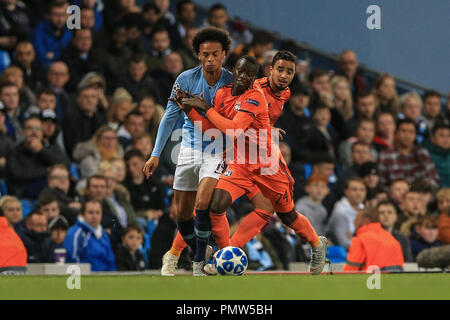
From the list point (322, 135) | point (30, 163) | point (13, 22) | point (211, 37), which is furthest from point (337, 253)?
point (13, 22)

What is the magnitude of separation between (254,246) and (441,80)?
5889 millimetres

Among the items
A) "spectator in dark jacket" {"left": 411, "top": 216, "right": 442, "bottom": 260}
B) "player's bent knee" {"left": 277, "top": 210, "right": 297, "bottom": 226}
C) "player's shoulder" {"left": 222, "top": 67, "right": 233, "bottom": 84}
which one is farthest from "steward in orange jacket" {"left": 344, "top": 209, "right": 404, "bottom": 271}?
"player's shoulder" {"left": 222, "top": 67, "right": 233, "bottom": 84}

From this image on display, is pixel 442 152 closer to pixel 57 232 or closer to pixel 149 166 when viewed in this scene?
pixel 57 232

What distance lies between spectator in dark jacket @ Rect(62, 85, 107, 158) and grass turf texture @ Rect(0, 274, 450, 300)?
529 cm

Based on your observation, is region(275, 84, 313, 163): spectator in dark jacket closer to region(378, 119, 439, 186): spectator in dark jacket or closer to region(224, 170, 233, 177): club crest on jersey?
region(378, 119, 439, 186): spectator in dark jacket

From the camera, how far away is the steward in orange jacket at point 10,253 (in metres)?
8.18

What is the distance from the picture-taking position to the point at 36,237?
9.90 m

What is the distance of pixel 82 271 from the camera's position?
919 cm

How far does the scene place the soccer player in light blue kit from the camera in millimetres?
7562

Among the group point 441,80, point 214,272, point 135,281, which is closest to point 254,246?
point 214,272

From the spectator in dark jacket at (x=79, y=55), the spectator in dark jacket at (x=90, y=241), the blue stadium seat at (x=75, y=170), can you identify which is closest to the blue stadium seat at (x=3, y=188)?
the blue stadium seat at (x=75, y=170)

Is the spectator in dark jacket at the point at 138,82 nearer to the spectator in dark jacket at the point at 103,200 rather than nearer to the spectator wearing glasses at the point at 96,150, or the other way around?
the spectator wearing glasses at the point at 96,150

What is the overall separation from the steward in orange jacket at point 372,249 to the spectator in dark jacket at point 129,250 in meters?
2.26

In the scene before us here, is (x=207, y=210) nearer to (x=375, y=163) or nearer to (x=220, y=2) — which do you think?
(x=375, y=163)
